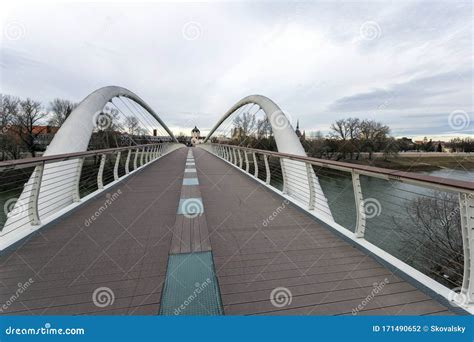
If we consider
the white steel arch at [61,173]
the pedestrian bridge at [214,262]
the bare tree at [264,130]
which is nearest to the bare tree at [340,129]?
the bare tree at [264,130]

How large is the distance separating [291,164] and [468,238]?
3573mm

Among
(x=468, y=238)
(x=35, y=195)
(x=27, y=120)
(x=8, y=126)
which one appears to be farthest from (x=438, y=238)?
(x=27, y=120)

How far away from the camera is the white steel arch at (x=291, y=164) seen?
3.70 meters

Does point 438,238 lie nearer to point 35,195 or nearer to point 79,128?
point 35,195

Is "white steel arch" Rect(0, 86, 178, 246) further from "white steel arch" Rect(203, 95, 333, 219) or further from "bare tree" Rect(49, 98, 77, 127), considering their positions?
"bare tree" Rect(49, 98, 77, 127)

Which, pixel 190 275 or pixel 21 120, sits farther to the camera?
pixel 21 120

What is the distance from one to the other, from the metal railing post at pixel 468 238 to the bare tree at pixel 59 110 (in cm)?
4142

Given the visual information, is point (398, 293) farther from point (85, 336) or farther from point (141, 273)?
point (85, 336)

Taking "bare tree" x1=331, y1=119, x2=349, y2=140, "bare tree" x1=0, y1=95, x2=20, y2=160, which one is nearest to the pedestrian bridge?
"bare tree" x1=0, y1=95, x2=20, y2=160

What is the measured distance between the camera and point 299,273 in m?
2.13

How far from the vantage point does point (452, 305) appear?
169 centimetres

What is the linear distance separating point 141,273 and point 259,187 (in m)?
4.01

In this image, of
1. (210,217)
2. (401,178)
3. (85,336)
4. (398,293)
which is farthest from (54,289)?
(401,178)

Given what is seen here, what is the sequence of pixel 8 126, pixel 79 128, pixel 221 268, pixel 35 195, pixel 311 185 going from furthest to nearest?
pixel 8 126, pixel 79 128, pixel 311 185, pixel 35 195, pixel 221 268
